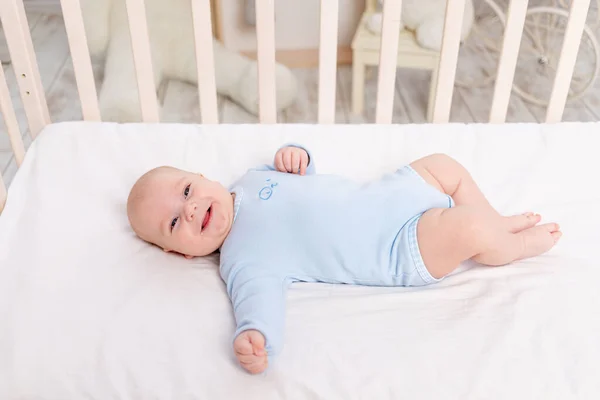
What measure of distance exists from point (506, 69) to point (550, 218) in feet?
1.09

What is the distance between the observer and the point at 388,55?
1.21m

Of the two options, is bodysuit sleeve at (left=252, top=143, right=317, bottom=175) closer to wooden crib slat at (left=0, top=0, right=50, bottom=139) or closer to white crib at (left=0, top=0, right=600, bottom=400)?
white crib at (left=0, top=0, right=600, bottom=400)

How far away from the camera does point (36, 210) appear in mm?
1053

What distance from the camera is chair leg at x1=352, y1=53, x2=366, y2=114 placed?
2.12 meters

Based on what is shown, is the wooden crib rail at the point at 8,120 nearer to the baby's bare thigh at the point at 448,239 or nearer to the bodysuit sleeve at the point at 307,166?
the bodysuit sleeve at the point at 307,166

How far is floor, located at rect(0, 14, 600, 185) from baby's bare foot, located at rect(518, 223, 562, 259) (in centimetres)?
117

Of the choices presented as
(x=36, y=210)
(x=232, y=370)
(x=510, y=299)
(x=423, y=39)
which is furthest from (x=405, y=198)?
(x=423, y=39)

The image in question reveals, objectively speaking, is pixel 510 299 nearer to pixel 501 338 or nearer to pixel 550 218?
pixel 501 338

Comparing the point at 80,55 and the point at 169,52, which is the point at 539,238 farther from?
the point at 169,52

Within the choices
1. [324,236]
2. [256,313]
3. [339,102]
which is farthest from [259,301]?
[339,102]

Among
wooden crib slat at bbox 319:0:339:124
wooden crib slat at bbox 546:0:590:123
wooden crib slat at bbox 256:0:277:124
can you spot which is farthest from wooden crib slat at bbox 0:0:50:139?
wooden crib slat at bbox 546:0:590:123

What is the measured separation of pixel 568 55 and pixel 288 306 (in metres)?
0.78

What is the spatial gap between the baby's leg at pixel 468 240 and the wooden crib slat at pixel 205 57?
52cm

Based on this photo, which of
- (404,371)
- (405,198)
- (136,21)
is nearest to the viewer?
(404,371)
